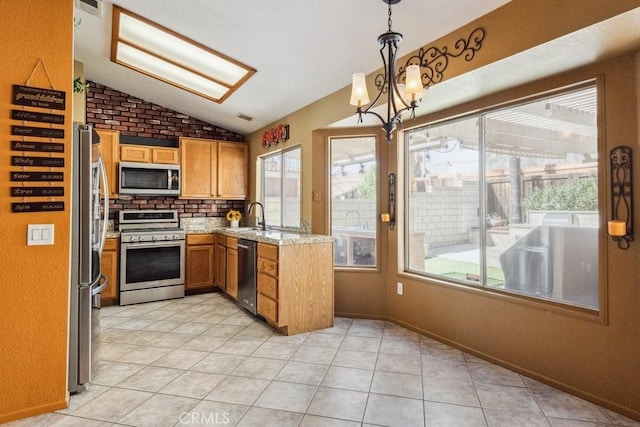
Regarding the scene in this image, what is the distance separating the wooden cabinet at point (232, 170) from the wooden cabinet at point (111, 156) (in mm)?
1345

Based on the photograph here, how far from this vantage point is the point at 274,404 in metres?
2.14

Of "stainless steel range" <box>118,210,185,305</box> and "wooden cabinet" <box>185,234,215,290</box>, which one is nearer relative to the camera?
"stainless steel range" <box>118,210,185,305</box>

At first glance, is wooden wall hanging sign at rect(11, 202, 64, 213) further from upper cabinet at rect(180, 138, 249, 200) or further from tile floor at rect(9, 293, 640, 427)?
upper cabinet at rect(180, 138, 249, 200)

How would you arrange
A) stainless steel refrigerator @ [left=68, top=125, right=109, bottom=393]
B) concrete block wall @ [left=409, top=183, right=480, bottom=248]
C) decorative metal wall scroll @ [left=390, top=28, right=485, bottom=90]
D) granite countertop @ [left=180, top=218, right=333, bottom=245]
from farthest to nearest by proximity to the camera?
granite countertop @ [left=180, top=218, right=333, bottom=245]
concrete block wall @ [left=409, top=183, right=480, bottom=248]
decorative metal wall scroll @ [left=390, top=28, right=485, bottom=90]
stainless steel refrigerator @ [left=68, top=125, right=109, bottom=393]

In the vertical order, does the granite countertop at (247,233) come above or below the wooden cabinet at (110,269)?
above

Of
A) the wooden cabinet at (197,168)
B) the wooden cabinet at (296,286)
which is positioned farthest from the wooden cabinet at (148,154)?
the wooden cabinet at (296,286)

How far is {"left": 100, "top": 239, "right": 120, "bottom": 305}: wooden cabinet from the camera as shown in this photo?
428 cm

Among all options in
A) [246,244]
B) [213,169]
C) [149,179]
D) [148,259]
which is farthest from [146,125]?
[246,244]

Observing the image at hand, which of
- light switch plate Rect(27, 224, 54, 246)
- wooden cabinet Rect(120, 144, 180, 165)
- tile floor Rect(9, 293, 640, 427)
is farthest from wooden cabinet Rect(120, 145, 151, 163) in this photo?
light switch plate Rect(27, 224, 54, 246)

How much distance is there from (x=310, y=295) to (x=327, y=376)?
1.02 meters

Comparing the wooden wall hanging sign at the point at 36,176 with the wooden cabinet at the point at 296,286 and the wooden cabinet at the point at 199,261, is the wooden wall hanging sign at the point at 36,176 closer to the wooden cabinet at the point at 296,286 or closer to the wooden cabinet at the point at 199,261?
the wooden cabinet at the point at 296,286

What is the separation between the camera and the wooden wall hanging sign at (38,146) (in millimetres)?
1973

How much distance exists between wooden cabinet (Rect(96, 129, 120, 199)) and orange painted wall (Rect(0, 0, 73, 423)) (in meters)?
2.69

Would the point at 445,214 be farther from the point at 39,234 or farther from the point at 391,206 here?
the point at 39,234
